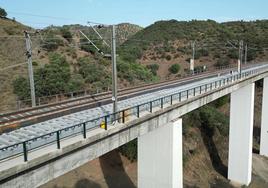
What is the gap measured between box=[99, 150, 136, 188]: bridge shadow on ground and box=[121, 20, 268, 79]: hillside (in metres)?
48.1

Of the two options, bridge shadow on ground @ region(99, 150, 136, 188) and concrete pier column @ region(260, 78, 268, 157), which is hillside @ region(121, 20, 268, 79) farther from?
bridge shadow on ground @ region(99, 150, 136, 188)

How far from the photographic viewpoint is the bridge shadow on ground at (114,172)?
26.8m

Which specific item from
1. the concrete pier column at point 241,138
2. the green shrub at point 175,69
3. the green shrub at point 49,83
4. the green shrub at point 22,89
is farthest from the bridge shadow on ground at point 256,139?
the green shrub at point 175,69

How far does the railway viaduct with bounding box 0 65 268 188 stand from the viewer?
10.1 meters

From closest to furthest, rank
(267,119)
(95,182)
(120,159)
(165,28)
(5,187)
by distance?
(5,187) < (95,182) < (120,159) < (267,119) < (165,28)

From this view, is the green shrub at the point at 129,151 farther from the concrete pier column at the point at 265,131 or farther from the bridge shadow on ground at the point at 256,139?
the bridge shadow on ground at the point at 256,139

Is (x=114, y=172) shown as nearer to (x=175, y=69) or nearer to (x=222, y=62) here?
(x=175, y=69)

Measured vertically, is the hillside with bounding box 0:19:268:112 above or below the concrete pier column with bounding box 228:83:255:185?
above

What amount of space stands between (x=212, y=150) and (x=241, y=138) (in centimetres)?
699

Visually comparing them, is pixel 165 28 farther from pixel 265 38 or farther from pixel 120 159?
pixel 120 159

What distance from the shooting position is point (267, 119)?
40625mm

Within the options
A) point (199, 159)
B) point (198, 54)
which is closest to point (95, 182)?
point (199, 159)

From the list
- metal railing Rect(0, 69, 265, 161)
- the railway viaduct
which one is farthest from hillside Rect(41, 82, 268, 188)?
metal railing Rect(0, 69, 265, 161)

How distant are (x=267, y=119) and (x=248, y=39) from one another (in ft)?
247
